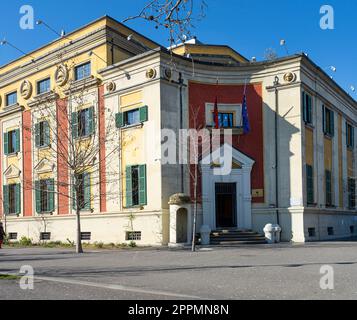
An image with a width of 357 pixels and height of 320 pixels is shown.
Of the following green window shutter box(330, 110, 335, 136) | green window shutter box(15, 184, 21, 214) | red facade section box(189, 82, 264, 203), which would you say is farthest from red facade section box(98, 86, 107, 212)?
green window shutter box(330, 110, 335, 136)

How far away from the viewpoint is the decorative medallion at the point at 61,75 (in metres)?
28.3

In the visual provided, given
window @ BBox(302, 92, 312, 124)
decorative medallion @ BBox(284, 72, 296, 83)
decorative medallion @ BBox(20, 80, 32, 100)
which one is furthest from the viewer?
decorative medallion @ BBox(20, 80, 32, 100)

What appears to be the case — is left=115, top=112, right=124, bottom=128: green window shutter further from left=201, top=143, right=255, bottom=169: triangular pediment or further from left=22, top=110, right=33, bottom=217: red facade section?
left=22, top=110, right=33, bottom=217: red facade section

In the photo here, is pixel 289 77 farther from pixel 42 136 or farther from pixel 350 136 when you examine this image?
pixel 42 136

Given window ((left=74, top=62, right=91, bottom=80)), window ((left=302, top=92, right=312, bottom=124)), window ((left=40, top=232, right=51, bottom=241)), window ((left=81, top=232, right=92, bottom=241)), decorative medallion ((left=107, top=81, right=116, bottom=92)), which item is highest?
window ((left=74, top=62, right=91, bottom=80))

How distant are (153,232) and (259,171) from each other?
21.3 ft

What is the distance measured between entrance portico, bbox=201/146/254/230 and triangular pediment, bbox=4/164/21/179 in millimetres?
13906

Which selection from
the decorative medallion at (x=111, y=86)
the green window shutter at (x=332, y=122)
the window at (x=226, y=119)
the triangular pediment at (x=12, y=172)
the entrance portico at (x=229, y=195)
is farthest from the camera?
the triangular pediment at (x=12, y=172)

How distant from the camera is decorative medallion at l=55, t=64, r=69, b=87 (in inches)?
1115

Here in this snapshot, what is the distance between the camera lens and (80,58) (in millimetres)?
27750

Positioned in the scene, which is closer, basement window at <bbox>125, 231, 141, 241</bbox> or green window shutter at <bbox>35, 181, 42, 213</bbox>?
basement window at <bbox>125, 231, 141, 241</bbox>

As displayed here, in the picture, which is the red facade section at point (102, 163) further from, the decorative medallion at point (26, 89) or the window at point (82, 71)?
the decorative medallion at point (26, 89)

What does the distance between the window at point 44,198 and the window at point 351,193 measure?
19612 millimetres

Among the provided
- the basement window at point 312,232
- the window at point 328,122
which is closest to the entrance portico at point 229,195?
the basement window at point 312,232
